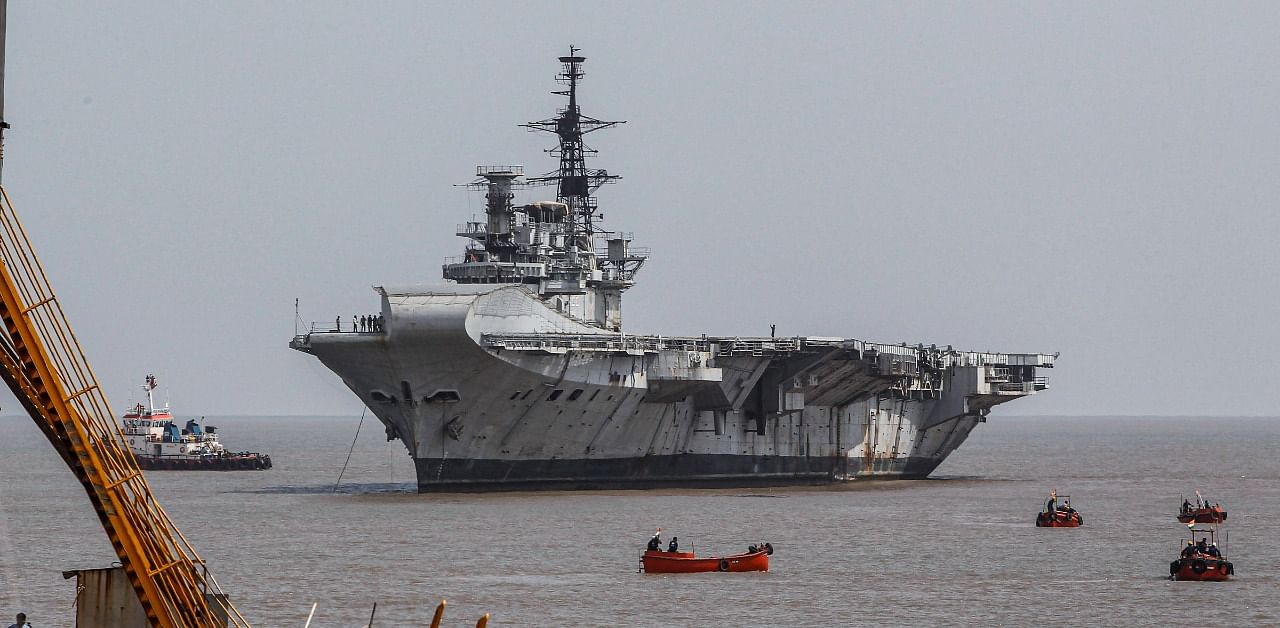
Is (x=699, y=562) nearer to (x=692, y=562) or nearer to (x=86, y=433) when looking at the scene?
(x=692, y=562)

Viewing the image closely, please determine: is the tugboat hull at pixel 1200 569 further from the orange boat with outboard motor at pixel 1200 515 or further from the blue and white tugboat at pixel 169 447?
the blue and white tugboat at pixel 169 447

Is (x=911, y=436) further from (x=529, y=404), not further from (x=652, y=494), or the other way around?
(x=529, y=404)

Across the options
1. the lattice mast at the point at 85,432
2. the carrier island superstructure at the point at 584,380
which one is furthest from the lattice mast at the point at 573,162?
the lattice mast at the point at 85,432

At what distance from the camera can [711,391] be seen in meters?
53.2

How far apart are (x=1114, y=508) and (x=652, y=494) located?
13745 mm

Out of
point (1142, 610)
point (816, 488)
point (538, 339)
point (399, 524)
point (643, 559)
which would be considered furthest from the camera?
point (816, 488)

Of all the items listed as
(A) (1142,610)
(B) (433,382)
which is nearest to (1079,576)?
(A) (1142,610)

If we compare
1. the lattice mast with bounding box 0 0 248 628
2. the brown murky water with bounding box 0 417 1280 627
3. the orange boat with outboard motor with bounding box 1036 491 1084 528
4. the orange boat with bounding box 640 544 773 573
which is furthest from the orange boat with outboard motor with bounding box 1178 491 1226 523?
the lattice mast with bounding box 0 0 248 628

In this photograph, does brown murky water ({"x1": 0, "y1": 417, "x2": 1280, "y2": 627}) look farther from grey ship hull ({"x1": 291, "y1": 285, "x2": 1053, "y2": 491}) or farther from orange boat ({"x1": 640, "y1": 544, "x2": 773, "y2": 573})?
grey ship hull ({"x1": 291, "y1": 285, "x2": 1053, "y2": 491})

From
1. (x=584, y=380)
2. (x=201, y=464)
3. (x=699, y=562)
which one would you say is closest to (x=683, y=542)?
(x=699, y=562)

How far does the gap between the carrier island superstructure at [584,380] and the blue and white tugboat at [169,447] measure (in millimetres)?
21485

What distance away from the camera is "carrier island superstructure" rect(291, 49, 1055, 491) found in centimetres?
4734

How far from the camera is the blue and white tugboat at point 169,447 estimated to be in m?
73.2

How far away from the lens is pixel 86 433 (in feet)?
44.5
